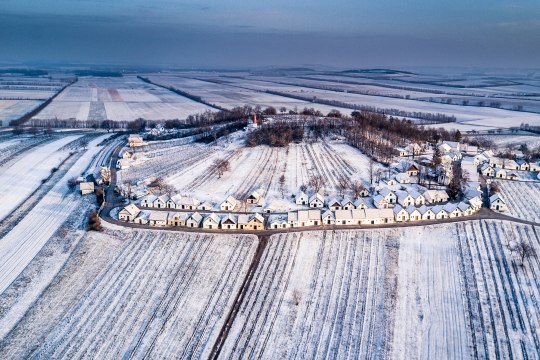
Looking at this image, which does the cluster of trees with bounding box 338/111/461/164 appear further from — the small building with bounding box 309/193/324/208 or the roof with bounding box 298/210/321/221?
the roof with bounding box 298/210/321/221

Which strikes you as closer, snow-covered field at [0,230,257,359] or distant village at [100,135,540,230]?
snow-covered field at [0,230,257,359]

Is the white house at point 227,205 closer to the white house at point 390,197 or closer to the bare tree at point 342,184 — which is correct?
the bare tree at point 342,184

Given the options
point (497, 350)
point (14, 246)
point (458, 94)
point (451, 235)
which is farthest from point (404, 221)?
point (458, 94)

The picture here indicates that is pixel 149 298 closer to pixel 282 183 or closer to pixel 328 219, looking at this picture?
pixel 328 219

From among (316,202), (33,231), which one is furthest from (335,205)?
(33,231)

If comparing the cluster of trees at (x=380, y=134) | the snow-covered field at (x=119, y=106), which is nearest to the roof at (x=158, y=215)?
the cluster of trees at (x=380, y=134)

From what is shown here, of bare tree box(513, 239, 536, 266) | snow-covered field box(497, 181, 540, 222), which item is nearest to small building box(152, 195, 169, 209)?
bare tree box(513, 239, 536, 266)
